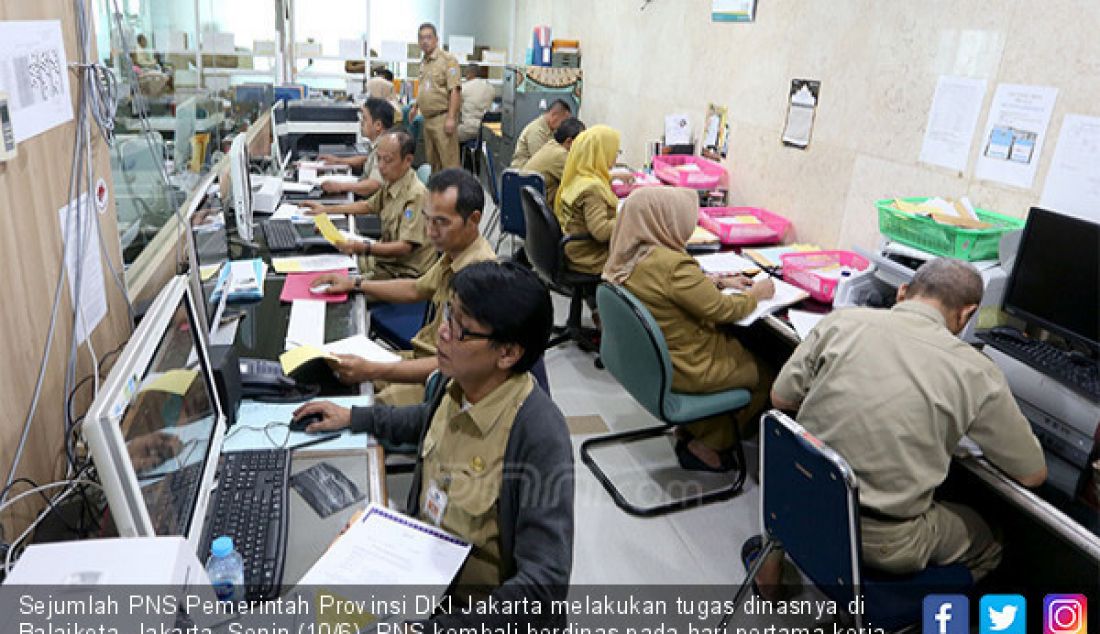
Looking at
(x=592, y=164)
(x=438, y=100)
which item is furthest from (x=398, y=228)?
(x=438, y=100)

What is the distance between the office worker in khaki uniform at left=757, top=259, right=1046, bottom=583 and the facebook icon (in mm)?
86

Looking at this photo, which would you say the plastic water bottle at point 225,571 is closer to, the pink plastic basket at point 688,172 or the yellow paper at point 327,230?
the yellow paper at point 327,230

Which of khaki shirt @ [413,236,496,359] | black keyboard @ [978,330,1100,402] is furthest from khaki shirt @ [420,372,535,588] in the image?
black keyboard @ [978,330,1100,402]

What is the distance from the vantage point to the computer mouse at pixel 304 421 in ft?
5.47

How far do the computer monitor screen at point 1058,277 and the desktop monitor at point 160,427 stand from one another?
2125 mm

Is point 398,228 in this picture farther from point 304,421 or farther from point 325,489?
point 325,489

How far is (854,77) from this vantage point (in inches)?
119

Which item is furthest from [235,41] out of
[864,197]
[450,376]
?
[450,376]

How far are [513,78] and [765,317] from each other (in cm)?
478

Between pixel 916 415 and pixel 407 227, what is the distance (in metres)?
2.15

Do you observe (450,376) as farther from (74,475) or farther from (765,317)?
(765,317)

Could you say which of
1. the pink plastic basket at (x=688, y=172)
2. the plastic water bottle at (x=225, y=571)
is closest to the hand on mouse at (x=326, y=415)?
the plastic water bottle at (x=225, y=571)

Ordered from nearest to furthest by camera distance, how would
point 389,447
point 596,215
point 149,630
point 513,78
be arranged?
point 149,630
point 389,447
point 596,215
point 513,78

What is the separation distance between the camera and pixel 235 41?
17.5 ft
